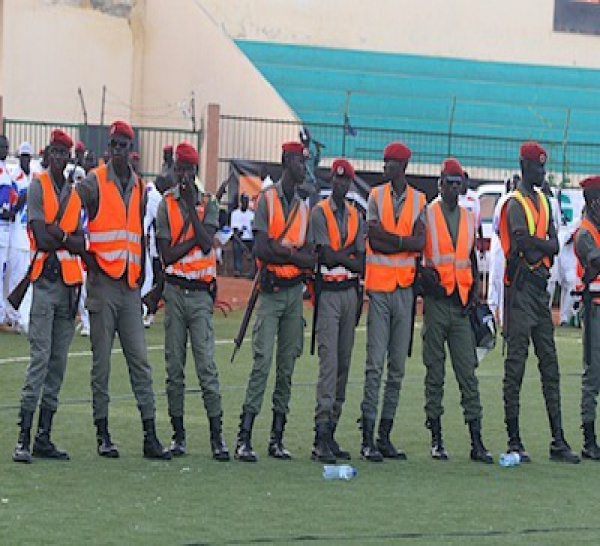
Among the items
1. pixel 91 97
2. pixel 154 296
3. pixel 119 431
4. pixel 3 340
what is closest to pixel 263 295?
pixel 154 296

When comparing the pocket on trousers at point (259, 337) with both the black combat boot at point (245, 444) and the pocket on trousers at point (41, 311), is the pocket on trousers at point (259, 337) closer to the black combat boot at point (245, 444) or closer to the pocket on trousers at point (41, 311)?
the black combat boot at point (245, 444)

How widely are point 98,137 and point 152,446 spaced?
63.7ft

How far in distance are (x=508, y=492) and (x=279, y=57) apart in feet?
93.0

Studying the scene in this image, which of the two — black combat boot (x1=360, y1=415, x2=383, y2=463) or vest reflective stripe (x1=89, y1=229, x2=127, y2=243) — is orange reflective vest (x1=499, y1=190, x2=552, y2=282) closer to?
black combat boot (x1=360, y1=415, x2=383, y2=463)

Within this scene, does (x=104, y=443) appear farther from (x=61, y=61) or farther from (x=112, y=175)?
(x=61, y=61)

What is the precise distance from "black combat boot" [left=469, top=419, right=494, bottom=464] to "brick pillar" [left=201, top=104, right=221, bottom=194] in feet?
58.6

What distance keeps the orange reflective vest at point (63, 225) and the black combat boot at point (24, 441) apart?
92 cm

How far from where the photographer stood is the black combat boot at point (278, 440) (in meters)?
11.6

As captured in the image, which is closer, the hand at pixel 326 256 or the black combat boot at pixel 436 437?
the hand at pixel 326 256

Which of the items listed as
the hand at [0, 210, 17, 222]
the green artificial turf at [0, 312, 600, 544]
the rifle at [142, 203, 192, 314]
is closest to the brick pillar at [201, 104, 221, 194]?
the hand at [0, 210, 17, 222]

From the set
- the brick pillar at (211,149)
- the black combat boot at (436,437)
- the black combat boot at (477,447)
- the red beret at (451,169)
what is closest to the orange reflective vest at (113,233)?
the red beret at (451,169)

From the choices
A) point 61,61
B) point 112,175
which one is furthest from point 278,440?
point 61,61

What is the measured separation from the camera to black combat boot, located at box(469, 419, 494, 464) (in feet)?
38.8

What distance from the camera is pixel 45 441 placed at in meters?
11.1
